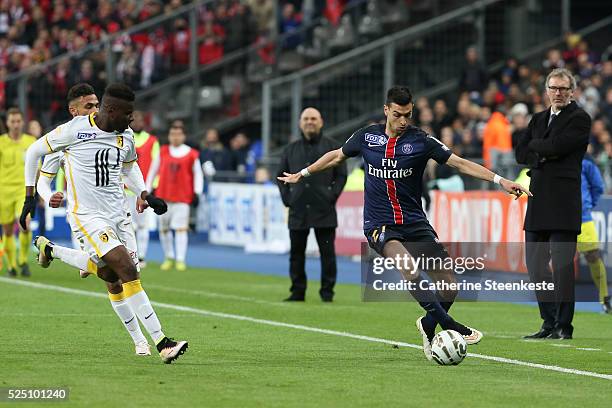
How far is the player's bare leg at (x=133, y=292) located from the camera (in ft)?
A: 35.3

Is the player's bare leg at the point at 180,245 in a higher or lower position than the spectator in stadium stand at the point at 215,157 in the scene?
lower

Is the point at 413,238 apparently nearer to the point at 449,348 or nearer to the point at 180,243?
the point at 449,348

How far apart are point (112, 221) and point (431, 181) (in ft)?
41.7

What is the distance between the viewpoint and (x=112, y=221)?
11305 mm

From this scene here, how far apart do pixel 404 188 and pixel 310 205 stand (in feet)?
19.2

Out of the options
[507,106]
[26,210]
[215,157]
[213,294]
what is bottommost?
[213,294]

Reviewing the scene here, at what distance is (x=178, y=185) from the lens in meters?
22.8

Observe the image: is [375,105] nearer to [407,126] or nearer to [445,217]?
[445,217]

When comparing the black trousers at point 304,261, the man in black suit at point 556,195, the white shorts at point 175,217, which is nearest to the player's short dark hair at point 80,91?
the man in black suit at point 556,195

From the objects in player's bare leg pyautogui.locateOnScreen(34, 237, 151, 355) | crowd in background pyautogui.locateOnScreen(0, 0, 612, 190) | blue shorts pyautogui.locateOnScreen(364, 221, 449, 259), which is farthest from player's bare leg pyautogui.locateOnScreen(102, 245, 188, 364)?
crowd in background pyautogui.locateOnScreen(0, 0, 612, 190)

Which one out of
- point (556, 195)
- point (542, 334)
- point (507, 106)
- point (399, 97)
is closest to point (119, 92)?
point (399, 97)

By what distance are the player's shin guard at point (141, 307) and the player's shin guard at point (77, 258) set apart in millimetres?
476

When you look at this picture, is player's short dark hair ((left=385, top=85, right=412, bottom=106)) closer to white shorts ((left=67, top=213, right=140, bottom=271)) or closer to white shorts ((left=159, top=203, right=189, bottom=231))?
white shorts ((left=67, top=213, right=140, bottom=271))

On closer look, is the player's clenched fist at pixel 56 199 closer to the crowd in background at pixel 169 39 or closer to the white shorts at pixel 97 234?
the white shorts at pixel 97 234
